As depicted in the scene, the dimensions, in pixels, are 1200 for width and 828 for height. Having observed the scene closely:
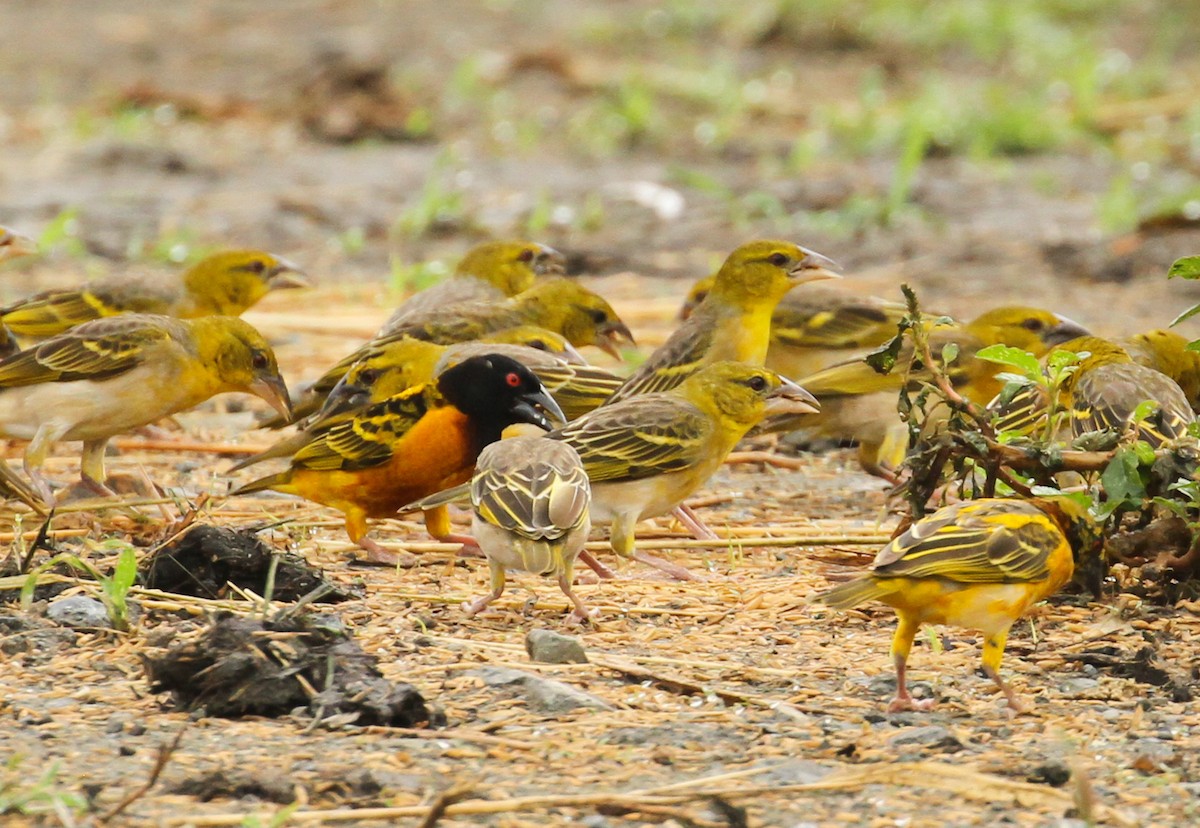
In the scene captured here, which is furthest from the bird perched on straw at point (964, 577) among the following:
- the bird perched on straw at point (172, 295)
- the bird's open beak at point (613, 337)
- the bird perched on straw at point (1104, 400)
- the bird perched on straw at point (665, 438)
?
the bird perched on straw at point (172, 295)

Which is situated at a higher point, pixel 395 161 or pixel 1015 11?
pixel 1015 11

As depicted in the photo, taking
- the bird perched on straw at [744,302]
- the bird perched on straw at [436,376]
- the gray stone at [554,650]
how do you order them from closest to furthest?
1. the gray stone at [554,650]
2. the bird perched on straw at [436,376]
3. the bird perched on straw at [744,302]

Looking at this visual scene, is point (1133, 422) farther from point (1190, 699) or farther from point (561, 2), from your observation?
point (561, 2)

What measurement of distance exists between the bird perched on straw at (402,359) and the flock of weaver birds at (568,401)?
12mm

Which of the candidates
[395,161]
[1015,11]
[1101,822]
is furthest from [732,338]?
[1015,11]

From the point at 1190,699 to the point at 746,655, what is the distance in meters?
1.14

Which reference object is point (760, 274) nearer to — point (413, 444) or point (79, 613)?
point (413, 444)

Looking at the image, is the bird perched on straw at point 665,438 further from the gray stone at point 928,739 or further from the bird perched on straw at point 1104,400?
the gray stone at point 928,739

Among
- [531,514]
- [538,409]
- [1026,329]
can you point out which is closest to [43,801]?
[531,514]

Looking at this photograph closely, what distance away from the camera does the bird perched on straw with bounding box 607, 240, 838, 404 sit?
7984mm

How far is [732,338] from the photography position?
8.06 metres

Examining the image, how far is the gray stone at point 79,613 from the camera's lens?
5250 mm

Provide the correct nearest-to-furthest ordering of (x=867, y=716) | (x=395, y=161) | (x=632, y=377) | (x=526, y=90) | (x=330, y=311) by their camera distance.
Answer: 1. (x=867, y=716)
2. (x=632, y=377)
3. (x=330, y=311)
4. (x=395, y=161)
5. (x=526, y=90)

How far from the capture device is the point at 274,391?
24.9 feet
